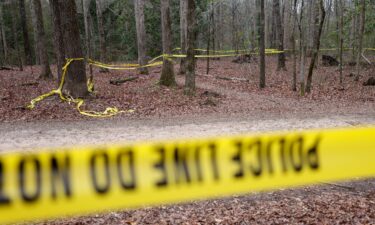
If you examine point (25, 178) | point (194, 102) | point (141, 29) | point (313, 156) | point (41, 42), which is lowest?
point (194, 102)

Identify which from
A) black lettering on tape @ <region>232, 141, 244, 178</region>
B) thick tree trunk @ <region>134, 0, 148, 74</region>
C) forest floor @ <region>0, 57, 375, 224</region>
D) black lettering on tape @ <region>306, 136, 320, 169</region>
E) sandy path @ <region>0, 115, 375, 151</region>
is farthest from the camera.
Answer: thick tree trunk @ <region>134, 0, 148, 74</region>

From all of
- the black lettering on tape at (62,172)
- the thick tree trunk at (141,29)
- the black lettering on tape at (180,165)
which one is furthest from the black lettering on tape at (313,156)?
the thick tree trunk at (141,29)

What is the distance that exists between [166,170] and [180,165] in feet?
0.37

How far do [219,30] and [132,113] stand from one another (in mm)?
33564

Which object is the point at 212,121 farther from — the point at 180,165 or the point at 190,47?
the point at 180,165

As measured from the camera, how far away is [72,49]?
12.1 m

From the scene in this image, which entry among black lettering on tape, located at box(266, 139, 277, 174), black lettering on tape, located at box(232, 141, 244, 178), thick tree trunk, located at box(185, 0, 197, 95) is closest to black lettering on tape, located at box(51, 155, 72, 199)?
black lettering on tape, located at box(232, 141, 244, 178)

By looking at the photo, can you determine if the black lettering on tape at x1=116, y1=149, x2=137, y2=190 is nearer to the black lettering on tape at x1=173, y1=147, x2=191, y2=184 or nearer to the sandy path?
the black lettering on tape at x1=173, y1=147, x2=191, y2=184

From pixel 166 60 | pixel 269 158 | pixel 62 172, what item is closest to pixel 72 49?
pixel 166 60

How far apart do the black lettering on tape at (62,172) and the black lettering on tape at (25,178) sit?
0.28 ft

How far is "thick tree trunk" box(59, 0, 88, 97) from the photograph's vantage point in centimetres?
1189

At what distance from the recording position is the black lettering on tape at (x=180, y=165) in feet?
8.44

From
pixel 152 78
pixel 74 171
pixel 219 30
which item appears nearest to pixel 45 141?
pixel 74 171

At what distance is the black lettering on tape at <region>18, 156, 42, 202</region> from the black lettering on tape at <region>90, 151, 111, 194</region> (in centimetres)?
34
